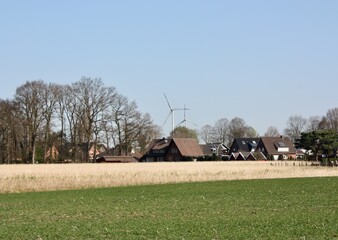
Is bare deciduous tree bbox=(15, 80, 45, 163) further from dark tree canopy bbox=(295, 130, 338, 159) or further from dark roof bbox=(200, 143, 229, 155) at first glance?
dark roof bbox=(200, 143, 229, 155)

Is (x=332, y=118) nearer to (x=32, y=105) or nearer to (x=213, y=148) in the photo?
(x=213, y=148)

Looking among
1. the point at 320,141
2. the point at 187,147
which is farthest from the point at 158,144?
the point at 320,141

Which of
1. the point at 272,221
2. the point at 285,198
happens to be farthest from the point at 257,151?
the point at 272,221

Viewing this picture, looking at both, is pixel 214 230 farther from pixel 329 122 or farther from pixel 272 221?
pixel 329 122

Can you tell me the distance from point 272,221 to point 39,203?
49.4 ft

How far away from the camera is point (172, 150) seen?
142m

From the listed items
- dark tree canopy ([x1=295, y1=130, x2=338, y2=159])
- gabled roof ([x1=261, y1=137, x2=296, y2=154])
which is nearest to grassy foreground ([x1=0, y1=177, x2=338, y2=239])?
dark tree canopy ([x1=295, y1=130, x2=338, y2=159])

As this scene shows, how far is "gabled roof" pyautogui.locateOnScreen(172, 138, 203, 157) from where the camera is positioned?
140m

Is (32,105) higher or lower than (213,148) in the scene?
higher

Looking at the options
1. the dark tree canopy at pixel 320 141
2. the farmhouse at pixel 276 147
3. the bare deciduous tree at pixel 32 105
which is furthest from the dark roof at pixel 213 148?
the bare deciduous tree at pixel 32 105

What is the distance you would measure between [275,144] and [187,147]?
26856mm

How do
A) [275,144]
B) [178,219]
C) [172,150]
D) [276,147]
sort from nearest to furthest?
[178,219] < [172,150] < [276,147] < [275,144]

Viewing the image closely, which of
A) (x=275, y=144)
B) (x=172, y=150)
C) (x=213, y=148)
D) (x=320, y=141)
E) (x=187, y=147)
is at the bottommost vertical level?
(x=320, y=141)

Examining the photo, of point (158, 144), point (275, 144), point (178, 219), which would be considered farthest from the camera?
point (275, 144)
